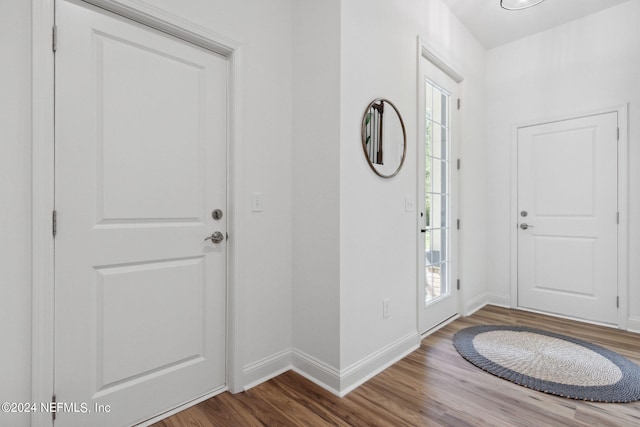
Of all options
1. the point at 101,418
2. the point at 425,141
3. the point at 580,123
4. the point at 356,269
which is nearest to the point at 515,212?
the point at 580,123

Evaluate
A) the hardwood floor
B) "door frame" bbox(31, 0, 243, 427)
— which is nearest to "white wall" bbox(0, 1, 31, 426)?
"door frame" bbox(31, 0, 243, 427)

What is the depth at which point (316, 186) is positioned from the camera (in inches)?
77.6

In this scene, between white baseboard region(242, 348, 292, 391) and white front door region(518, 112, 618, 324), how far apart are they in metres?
2.76

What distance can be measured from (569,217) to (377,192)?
2352mm

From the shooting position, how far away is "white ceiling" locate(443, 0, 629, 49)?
2838mm

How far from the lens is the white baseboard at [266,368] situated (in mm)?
1885

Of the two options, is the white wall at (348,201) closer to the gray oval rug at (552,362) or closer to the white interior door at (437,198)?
the white interior door at (437,198)

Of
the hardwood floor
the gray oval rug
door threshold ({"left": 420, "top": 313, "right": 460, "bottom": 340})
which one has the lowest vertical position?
the hardwood floor

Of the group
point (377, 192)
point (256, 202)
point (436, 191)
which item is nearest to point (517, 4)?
point (436, 191)

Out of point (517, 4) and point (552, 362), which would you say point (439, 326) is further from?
point (517, 4)

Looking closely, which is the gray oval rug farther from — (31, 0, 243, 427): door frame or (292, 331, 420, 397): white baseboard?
(31, 0, 243, 427): door frame

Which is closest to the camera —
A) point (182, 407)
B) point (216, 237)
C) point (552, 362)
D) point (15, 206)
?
point (15, 206)

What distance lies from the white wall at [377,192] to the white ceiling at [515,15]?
0.38 metres

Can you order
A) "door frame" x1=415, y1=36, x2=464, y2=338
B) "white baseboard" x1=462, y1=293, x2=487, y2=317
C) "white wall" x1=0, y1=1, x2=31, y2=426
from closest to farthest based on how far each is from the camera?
"white wall" x1=0, y1=1, x2=31, y2=426 → "door frame" x1=415, y1=36, x2=464, y2=338 → "white baseboard" x1=462, y1=293, x2=487, y2=317
